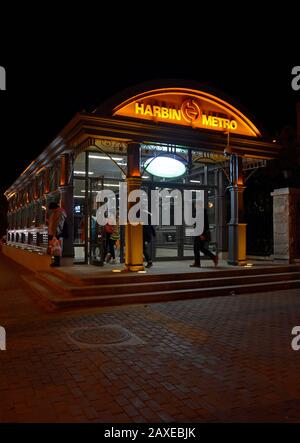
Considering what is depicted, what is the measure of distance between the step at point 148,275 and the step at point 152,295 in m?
0.51

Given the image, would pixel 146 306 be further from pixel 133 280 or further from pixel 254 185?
pixel 254 185

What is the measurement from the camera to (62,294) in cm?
855

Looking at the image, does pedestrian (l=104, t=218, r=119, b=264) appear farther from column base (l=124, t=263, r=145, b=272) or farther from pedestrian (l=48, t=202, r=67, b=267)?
column base (l=124, t=263, r=145, b=272)

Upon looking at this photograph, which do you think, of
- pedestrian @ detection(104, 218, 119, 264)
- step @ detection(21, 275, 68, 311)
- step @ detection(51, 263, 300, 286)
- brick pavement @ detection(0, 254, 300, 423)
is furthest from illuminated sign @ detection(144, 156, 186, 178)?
brick pavement @ detection(0, 254, 300, 423)

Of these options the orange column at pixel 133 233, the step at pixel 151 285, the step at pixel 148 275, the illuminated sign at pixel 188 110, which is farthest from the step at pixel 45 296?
the illuminated sign at pixel 188 110

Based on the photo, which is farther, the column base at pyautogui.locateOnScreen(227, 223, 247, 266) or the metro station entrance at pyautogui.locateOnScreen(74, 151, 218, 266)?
the metro station entrance at pyautogui.locateOnScreen(74, 151, 218, 266)

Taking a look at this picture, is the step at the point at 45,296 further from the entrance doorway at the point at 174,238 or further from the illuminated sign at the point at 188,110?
the illuminated sign at the point at 188,110

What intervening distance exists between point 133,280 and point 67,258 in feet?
11.5

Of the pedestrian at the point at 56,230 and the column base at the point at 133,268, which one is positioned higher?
the pedestrian at the point at 56,230

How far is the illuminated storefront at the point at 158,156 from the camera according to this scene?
33.5ft

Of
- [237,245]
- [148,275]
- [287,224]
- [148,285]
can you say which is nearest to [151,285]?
[148,285]

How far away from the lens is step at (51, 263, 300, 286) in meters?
8.81

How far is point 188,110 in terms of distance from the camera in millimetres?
11367
